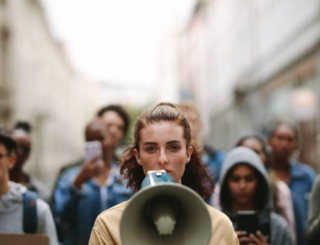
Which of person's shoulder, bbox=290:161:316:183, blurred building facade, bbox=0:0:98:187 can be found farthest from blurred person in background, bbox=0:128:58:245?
blurred building facade, bbox=0:0:98:187

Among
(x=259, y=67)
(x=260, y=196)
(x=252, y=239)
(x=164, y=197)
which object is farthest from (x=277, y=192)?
(x=259, y=67)

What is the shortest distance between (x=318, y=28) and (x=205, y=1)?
2166 centimetres

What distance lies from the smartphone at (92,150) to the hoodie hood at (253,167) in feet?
3.91

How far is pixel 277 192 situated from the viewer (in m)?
4.45

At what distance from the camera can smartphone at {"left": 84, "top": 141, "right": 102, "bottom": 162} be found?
436cm

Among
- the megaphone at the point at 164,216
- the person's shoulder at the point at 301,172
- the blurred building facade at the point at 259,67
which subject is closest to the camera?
the megaphone at the point at 164,216

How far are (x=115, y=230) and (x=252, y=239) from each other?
159 cm

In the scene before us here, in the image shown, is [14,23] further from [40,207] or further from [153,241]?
[153,241]

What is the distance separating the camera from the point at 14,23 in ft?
73.9

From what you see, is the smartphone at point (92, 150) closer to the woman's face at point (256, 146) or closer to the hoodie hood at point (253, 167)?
the hoodie hood at point (253, 167)

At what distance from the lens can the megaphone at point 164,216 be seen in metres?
1.92

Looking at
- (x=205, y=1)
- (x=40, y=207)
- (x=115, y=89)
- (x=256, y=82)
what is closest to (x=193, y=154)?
(x=40, y=207)

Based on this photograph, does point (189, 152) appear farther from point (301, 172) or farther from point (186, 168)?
A: point (301, 172)

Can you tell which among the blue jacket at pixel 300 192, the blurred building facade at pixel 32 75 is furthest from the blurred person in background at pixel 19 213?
the blurred building facade at pixel 32 75
